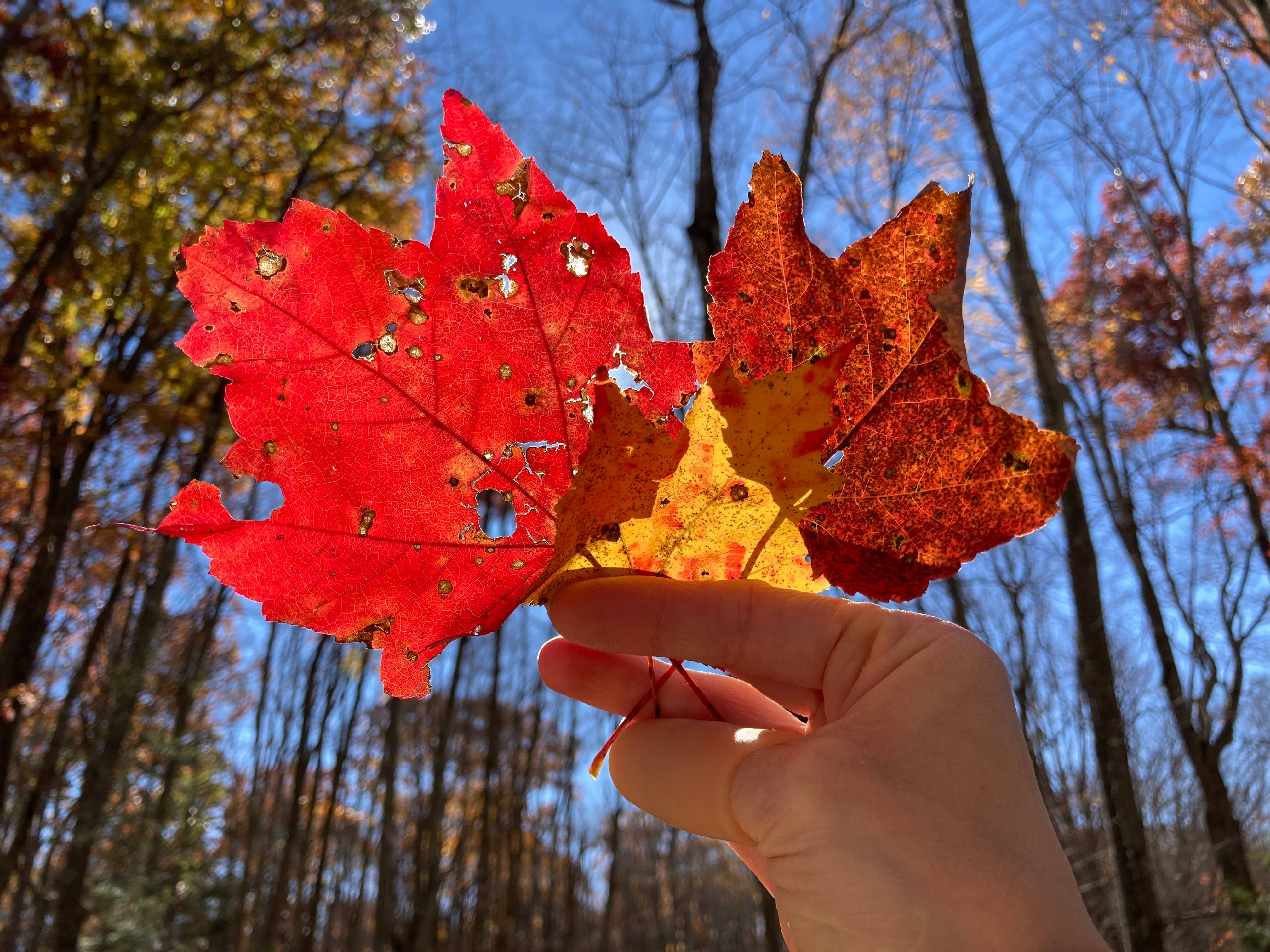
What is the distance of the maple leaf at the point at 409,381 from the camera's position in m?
0.75

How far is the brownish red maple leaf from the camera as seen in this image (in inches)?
29.5

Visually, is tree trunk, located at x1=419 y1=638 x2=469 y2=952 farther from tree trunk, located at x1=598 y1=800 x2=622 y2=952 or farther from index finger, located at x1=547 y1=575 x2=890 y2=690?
index finger, located at x1=547 y1=575 x2=890 y2=690

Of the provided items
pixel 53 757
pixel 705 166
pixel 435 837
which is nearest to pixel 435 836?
pixel 435 837

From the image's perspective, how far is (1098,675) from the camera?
3.86 m

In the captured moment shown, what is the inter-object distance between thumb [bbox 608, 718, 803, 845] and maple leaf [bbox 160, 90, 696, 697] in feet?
0.87

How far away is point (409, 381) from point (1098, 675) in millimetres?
4256

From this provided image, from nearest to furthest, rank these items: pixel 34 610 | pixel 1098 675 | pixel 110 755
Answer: pixel 1098 675 → pixel 34 610 → pixel 110 755

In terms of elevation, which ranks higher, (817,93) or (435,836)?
(817,93)

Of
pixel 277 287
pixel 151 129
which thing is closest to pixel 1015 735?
pixel 277 287

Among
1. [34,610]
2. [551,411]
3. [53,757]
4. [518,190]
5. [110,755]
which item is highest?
[34,610]

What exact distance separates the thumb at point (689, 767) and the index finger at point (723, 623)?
0.31 ft

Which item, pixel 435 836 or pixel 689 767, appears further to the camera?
pixel 435 836

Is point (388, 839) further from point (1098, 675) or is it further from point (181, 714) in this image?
point (1098, 675)

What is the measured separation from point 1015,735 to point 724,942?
1073 inches
